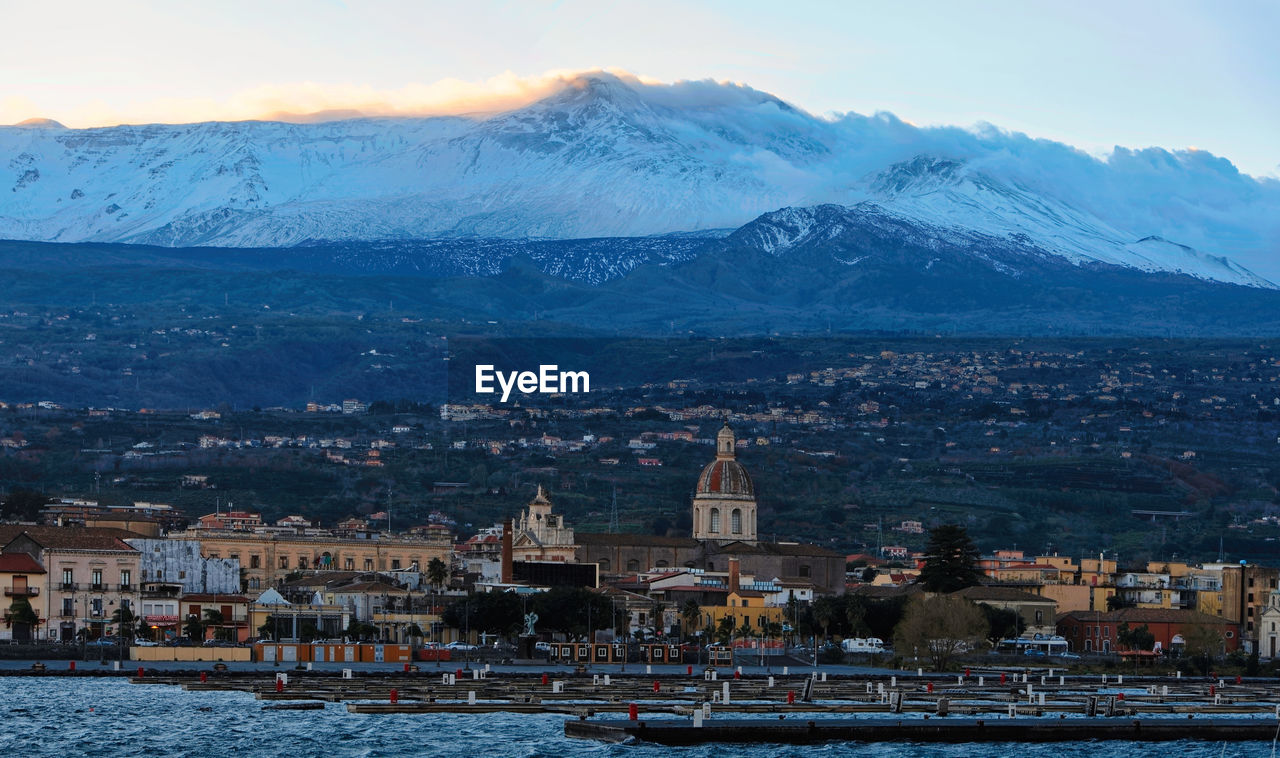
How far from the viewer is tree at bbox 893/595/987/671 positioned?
127688mm

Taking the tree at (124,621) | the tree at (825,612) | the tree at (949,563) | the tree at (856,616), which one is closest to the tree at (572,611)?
the tree at (825,612)

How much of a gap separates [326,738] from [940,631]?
53728mm

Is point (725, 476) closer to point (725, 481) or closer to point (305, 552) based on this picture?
point (725, 481)

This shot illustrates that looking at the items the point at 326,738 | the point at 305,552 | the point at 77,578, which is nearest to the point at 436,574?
the point at 305,552

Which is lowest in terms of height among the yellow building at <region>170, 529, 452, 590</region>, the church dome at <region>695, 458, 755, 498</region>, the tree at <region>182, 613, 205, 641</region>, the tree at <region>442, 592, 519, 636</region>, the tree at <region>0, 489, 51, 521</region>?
the tree at <region>182, 613, 205, 641</region>

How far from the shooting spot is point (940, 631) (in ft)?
421

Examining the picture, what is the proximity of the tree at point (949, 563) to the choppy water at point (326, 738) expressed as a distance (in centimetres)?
6990

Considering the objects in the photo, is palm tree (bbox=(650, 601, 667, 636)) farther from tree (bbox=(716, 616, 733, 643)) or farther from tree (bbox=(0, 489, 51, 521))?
tree (bbox=(0, 489, 51, 521))

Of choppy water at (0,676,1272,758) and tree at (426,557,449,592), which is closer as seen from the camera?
choppy water at (0,676,1272,758)

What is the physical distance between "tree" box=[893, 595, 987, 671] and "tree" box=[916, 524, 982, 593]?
21675mm

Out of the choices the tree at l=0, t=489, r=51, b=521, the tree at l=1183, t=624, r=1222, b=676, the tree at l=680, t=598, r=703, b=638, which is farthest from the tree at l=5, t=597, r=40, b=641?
the tree at l=1183, t=624, r=1222, b=676

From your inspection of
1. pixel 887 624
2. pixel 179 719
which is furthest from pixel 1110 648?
pixel 179 719

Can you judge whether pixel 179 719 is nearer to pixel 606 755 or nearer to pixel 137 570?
pixel 606 755

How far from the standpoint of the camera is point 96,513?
6481 inches
